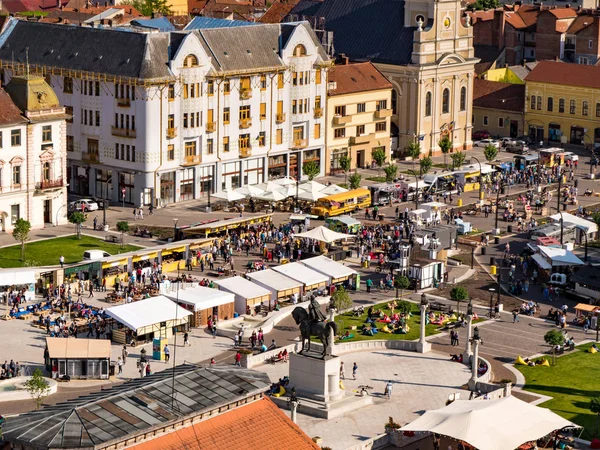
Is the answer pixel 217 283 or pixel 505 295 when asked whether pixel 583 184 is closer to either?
pixel 505 295

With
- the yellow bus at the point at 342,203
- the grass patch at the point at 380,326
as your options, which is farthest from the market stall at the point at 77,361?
the yellow bus at the point at 342,203

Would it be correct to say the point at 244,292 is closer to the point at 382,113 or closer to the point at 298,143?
the point at 298,143

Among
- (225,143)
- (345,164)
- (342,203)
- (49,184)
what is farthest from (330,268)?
(345,164)

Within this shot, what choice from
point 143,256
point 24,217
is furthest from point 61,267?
point 24,217

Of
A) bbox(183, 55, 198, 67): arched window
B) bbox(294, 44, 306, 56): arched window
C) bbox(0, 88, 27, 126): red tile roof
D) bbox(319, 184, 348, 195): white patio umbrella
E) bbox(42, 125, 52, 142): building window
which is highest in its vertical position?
bbox(294, 44, 306, 56): arched window

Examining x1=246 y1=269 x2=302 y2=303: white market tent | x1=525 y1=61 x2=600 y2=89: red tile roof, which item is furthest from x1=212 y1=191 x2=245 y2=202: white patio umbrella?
x1=525 y1=61 x2=600 y2=89: red tile roof

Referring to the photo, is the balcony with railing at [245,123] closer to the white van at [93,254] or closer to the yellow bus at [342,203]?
the yellow bus at [342,203]

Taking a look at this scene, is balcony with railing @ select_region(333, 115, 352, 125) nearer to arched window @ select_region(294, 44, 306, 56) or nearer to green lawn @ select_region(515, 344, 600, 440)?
arched window @ select_region(294, 44, 306, 56)
